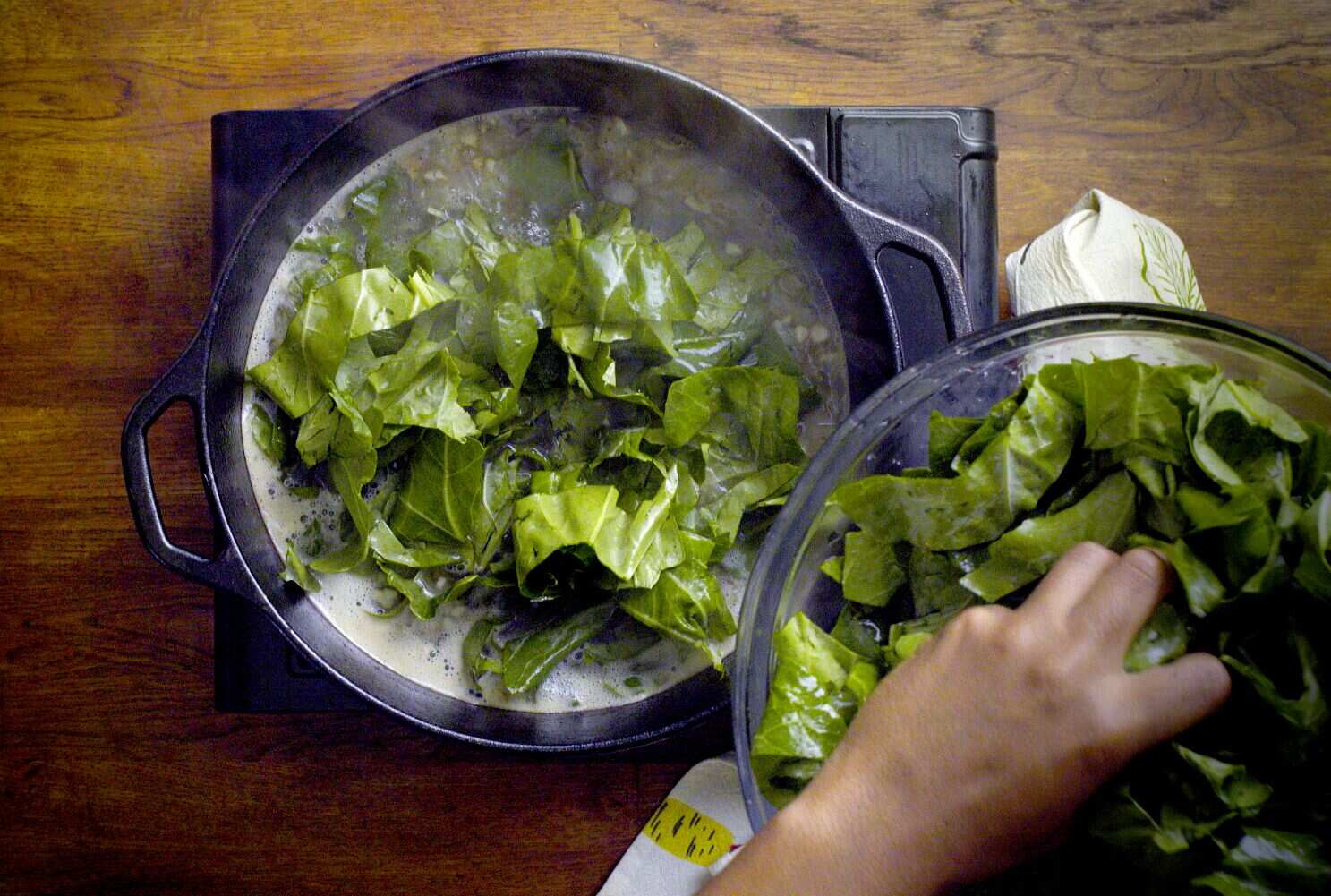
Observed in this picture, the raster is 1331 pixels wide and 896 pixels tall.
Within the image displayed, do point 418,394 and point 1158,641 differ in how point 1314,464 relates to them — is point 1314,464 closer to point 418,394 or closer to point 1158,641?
point 1158,641

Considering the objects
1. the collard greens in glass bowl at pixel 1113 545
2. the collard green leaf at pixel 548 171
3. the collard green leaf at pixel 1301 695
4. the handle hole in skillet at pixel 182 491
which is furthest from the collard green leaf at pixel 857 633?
the handle hole in skillet at pixel 182 491

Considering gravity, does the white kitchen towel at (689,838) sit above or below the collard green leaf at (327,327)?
below

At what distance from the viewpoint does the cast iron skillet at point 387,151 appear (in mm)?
784

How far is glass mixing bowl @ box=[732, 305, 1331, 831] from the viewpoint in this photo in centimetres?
64

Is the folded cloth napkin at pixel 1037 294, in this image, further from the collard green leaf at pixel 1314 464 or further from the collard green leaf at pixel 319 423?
the collard green leaf at pixel 319 423

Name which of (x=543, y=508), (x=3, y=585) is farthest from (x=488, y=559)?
(x=3, y=585)

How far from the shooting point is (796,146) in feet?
2.82

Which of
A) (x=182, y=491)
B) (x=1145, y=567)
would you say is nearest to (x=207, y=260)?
(x=182, y=491)

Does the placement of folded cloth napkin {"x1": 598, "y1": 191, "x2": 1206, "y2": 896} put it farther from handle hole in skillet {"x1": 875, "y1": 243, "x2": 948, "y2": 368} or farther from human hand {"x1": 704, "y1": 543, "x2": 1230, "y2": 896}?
human hand {"x1": 704, "y1": 543, "x2": 1230, "y2": 896}

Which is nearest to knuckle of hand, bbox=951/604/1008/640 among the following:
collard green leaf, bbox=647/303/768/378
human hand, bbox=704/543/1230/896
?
human hand, bbox=704/543/1230/896

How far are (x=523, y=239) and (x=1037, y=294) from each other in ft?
1.62

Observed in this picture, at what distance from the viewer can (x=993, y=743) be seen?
542 millimetres

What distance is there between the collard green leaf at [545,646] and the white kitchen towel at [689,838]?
208 millimetres

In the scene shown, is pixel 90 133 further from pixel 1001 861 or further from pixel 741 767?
pixel 1001 861
